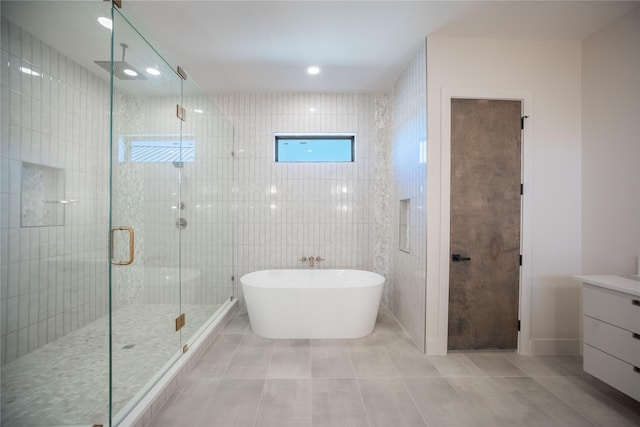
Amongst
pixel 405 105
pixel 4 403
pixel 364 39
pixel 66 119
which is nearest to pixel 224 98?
pixel 66 119

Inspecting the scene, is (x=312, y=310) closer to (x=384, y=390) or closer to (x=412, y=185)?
(x=384, y=390)

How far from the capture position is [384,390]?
75.8 inches

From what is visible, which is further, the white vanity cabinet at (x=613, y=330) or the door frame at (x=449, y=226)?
the door frame at (x=449, y=226)

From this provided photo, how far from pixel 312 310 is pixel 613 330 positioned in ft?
7.10

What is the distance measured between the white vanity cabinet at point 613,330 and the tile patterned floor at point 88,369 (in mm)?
2970

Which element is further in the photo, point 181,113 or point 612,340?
point 181,113

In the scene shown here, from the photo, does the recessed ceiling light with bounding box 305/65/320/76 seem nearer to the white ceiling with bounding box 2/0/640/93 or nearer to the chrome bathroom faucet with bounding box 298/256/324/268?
the white ceiling with bounding box 2/0/640/93

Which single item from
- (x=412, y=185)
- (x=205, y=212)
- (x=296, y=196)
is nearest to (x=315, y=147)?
(x=296, y=196)

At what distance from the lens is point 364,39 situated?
7.86 feet

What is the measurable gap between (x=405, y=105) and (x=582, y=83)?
59.5 inches

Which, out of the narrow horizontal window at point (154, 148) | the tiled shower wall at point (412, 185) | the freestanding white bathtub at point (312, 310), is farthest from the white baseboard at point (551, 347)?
the narrow horizontal window at point (154, 148)

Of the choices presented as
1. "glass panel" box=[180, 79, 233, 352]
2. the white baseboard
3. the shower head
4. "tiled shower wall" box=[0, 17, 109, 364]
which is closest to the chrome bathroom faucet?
"glass panel" box=[180, 79, 233, 352]

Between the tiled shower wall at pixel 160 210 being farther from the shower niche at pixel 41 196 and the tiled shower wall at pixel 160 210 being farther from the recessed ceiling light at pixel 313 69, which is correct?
the recessed ceiling light at pixel 313 69

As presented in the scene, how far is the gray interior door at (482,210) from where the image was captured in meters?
2.42
